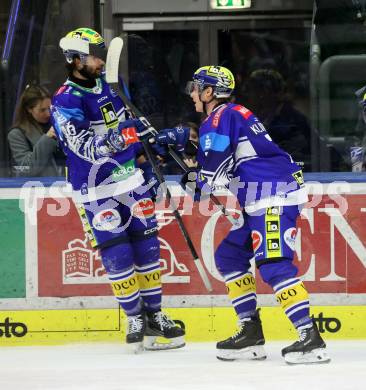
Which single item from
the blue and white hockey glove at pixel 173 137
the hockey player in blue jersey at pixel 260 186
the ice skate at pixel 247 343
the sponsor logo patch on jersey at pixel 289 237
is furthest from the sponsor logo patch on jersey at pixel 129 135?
the ice skate at pixel 247 343

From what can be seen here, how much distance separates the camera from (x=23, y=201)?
7117 mm

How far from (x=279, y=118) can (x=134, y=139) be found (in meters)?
1.52

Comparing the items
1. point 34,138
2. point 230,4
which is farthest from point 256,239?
point 230,4

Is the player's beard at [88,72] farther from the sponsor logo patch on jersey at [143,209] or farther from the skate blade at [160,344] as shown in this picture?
the skate blade at [160,344]

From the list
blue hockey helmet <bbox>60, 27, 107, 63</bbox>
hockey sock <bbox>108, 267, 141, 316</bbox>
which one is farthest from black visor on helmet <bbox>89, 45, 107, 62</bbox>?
hockey sock <bbox>108, 267, 141, 316</bbox>

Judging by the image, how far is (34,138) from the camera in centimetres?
741

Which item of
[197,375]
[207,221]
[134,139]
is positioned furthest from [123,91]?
[197,375]

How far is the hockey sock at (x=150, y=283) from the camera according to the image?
6.65m

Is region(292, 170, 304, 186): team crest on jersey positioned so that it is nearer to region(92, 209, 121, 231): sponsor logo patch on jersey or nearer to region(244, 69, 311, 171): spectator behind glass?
region(92, 209, 121, 231): sponsor logo patch on jersey

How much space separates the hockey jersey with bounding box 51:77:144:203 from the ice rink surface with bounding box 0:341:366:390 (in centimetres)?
82

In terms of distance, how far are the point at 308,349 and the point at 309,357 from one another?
4 centimetres

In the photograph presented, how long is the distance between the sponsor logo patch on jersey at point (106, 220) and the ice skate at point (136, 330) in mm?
473

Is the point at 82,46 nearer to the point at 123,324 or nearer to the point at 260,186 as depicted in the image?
the point at 260,186

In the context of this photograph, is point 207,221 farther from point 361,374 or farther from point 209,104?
point 361,374
